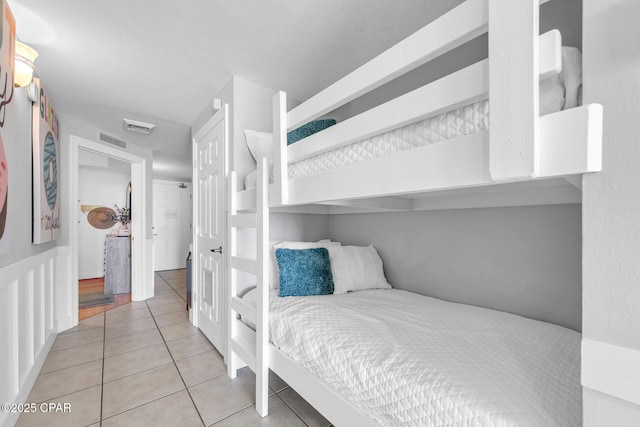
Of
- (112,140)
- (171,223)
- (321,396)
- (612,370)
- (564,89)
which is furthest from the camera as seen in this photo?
(171,223)

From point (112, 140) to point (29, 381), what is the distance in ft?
8.55

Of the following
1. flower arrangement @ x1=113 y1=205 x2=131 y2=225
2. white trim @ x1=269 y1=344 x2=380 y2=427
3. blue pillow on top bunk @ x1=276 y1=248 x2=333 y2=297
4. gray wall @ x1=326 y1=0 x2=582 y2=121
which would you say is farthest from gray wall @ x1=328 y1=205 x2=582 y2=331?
flower arrangement @ x1=113 y1=205 x2=131 y2=225

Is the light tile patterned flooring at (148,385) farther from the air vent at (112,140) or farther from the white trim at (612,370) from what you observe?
the air vent at (112,140)

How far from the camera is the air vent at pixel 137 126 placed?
2.90 metres

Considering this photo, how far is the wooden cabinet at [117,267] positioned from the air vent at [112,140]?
5.34 ft

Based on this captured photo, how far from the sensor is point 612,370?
51 cm

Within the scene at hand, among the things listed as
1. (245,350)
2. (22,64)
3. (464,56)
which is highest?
(464,56)

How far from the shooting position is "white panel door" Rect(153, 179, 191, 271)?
229 inches

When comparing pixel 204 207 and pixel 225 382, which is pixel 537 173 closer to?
pixel 225 382

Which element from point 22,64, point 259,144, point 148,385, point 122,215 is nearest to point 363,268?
point 259,144

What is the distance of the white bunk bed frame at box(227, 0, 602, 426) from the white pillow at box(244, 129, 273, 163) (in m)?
0.66

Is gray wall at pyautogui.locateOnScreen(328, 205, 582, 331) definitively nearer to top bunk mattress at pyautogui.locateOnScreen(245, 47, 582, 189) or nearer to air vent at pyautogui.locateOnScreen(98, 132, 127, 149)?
top bunk mattress at pyautogui.locateOnScreen(245, 47, 582, 189)

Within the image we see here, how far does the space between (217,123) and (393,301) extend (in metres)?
2.02

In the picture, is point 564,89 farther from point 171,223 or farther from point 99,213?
point 171,223
